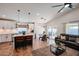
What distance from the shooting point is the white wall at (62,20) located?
226 cm

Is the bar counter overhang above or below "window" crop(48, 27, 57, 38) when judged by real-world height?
below

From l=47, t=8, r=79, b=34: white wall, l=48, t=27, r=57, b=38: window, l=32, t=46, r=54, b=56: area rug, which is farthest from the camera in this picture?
l=48, t=27, r=57, b=38: window

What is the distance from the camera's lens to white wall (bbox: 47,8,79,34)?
7.40ft

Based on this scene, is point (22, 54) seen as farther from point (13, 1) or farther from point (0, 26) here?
point (13, 1)

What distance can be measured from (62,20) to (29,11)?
84cm

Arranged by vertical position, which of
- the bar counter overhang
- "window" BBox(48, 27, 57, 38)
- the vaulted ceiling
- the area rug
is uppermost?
the vaulted ceiling

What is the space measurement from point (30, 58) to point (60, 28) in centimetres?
105

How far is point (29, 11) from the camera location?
2.37 m

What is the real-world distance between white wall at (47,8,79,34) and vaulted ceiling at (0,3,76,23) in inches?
5.4

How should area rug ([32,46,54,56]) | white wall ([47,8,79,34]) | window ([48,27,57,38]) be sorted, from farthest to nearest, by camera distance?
window ([48,27,57,38]) < area rug ([32,46,54,56]) < white wall ([47,8,79,34])

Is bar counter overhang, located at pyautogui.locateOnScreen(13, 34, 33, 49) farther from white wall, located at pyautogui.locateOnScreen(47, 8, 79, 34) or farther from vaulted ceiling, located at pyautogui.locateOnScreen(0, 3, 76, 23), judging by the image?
white wall, located at pyautogui.locateOnScreen(47, 8, 79, 34)

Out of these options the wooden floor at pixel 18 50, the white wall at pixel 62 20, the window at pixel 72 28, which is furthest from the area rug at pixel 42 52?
the window at pixel 72 28

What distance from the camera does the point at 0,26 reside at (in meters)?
2.27

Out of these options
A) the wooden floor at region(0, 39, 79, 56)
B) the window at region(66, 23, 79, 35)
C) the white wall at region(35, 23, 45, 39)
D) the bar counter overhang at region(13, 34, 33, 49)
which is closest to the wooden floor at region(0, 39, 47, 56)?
the wooden floor at region(0, 39, 79, 56)
